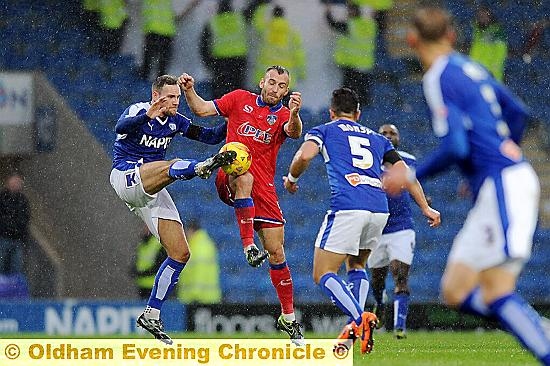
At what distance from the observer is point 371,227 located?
8.29m

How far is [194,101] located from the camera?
898 cm

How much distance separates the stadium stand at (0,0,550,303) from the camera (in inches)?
639

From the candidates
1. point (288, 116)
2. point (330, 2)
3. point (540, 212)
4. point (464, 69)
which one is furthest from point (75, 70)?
point (464, 69)

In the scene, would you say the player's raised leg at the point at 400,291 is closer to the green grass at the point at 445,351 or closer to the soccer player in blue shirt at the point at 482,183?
the green grass at the point at 445,351

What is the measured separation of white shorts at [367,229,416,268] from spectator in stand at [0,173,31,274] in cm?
627

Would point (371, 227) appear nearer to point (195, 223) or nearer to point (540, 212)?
point (195, 223)

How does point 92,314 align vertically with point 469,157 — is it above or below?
below

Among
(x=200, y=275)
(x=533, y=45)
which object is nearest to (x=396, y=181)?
(x=200, y=275)

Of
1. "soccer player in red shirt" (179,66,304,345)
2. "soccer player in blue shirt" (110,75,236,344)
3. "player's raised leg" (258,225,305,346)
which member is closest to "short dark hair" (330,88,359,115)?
"soccer player in red shirt" (179,66,304,345)

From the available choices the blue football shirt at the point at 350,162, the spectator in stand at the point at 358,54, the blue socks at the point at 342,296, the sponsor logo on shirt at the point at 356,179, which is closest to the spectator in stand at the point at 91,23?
the spectator in stand at the point at 358,54

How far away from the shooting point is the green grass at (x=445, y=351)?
7864 millimetres

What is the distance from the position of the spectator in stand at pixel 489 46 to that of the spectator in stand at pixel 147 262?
18.9 feet

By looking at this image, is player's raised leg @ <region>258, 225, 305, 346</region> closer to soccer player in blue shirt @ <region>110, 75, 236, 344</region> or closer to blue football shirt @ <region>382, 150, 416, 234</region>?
soccer player in blue shirt @ <region>110, 75, 236, 344</region>

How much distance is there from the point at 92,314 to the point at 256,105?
19.3ft
